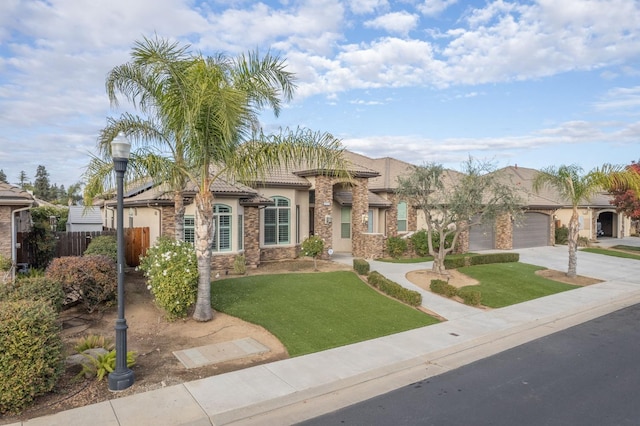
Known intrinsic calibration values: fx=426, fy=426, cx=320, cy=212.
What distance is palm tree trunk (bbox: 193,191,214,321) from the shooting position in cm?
1021

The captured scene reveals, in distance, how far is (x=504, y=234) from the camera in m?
28.9

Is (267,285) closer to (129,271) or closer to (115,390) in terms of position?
(129,271)

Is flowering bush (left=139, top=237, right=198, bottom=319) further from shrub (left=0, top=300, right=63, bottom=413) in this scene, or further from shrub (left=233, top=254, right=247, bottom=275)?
shrub (left=233, top=254, right=247, bottom=275)

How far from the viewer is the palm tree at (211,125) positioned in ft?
31.1

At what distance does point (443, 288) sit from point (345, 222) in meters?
10.4

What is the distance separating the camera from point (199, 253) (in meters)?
10.3

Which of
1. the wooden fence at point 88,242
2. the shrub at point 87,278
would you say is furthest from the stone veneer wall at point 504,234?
the shrub at point 87,278

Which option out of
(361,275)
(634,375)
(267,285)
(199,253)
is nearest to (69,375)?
(199,253)

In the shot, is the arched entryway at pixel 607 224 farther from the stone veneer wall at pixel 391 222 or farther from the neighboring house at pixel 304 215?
the stone veneer wall at pixel 391 222

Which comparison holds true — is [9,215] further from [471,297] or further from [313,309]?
[471,297]

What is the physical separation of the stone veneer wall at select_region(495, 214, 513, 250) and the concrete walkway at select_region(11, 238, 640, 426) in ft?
51.4

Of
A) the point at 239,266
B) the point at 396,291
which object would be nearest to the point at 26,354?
the point at 396,291

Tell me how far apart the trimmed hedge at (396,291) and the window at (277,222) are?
6.43 meters

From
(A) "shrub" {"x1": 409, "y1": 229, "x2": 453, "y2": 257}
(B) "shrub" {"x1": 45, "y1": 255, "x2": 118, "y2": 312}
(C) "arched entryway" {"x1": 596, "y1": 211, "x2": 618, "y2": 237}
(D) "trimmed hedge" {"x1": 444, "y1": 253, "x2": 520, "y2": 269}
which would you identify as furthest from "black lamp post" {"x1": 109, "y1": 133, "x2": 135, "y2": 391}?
(C) "arched entryway" {"x1": 596, "y1": 211, "x2": 618, "y2": 237}
